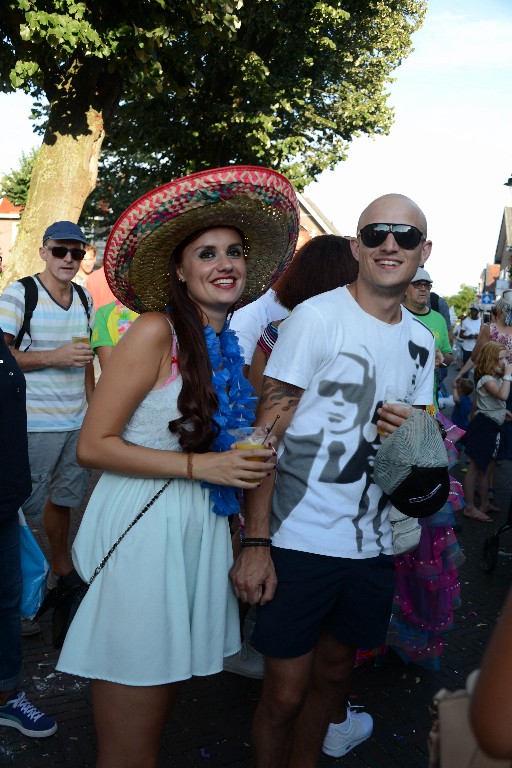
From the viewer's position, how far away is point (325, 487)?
240cm

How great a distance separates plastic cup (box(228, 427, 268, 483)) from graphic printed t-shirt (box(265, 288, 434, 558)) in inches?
10.6

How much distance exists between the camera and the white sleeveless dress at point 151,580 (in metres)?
2.04

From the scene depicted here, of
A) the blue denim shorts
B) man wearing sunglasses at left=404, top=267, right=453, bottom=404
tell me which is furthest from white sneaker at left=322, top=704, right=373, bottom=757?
man wearing sunglasses at left=404, top=267, right=453, bottom=404

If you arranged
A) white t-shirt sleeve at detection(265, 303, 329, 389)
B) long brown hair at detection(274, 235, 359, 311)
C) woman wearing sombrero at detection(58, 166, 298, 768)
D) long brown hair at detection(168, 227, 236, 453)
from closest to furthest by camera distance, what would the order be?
woman wearing sombrero at detection(58, 166, 298, 768) < long brown hair at detection(168, 227, 236, 453) < white t-shirt sleeve at detection(265, 303, 329, 389) < long brown hair at detection(274, 235, 359, 311)

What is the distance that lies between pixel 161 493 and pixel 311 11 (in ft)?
46.8

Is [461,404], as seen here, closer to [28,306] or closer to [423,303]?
[423,303]

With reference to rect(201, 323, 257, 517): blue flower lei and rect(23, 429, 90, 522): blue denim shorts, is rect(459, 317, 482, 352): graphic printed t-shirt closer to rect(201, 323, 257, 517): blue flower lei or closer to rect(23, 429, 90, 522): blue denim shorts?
rect(23, 429, 90, 522): blue denim shorts

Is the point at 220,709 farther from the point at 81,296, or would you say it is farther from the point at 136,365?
the point at 81,296

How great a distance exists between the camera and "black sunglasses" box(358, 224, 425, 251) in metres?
2.50

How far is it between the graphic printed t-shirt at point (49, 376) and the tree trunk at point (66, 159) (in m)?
4.37

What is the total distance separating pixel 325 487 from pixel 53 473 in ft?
8.65

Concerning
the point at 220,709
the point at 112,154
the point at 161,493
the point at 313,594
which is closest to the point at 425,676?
the point at 220,709

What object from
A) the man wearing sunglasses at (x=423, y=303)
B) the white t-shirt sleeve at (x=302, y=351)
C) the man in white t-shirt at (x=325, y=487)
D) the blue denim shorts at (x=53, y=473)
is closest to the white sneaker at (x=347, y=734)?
the man in white t-shirt at (x=325, y=487)

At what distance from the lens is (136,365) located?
206 centimetres
